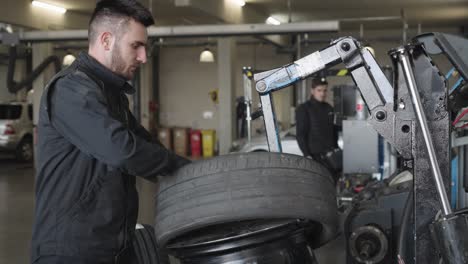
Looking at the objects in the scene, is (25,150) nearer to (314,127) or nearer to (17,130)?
(17,130)

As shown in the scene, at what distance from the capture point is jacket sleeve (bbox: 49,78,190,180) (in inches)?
75.4

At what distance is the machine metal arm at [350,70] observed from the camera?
2357 millimetres

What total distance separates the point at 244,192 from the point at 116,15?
0.78 meters

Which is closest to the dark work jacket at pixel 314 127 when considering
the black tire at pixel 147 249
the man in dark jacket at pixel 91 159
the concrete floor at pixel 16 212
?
the concrete floor at pixel 16 212

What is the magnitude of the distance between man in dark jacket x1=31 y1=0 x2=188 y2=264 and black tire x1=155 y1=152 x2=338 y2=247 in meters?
0.12

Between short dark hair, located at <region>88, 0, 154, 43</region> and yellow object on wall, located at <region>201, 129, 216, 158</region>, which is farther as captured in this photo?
yellow object on wall, located at <region>201, 129, 216, 158</region>

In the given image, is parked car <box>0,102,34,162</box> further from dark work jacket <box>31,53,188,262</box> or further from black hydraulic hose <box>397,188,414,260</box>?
dark work jacket <box>31,53,188,262</box>

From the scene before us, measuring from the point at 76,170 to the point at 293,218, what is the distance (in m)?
0.76

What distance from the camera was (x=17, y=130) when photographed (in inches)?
601

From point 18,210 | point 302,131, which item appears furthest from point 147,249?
point 18,210

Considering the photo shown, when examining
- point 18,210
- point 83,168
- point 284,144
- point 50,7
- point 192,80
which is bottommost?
point 18,210

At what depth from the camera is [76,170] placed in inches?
79.7

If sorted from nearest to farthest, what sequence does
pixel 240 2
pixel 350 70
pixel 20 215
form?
pixel 350 70 → pixel 20 215 → pixel 240 2

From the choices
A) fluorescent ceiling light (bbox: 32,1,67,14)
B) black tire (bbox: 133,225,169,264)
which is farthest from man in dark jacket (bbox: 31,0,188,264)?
fluorescent ceiling light (bbox: 32,1,67,14)
